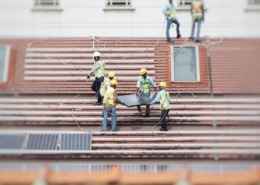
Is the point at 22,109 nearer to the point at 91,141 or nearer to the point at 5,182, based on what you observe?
the point at 91,141

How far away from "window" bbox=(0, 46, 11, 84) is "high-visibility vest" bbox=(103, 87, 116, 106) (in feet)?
14.3

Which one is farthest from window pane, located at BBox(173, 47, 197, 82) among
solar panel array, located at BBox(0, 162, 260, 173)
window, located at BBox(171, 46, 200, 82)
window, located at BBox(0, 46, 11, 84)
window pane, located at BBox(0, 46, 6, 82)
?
window pane, located at BBox(0, 46, 6, 82)

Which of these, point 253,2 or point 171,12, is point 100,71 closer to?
point 171,12

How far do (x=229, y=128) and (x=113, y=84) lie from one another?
4.21m

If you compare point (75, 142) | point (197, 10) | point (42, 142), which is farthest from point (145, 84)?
point (197, 10)

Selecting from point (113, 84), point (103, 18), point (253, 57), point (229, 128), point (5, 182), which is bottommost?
point (5, 182)

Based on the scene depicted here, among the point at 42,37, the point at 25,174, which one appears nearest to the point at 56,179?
the point at 25,174

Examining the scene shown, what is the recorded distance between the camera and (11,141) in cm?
1480

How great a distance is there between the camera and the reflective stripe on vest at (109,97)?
49.9ft

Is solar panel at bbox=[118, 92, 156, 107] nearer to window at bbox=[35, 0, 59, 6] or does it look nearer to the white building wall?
the white building wall

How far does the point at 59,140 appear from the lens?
14867 mm

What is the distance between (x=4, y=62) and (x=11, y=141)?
4.19m

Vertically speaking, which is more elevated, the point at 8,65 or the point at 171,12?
the point at 171,12

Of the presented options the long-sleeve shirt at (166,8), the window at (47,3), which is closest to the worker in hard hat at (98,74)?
the long-sleeve shirt at (166,8)
